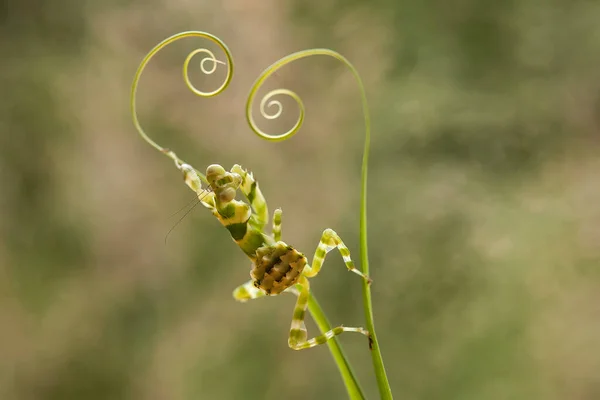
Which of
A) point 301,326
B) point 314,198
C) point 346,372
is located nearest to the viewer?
point 346,372

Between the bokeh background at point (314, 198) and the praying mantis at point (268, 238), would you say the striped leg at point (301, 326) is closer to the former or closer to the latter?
the praying mantis at point (268, 238)

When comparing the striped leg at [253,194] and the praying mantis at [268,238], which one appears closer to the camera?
the praying mantis at [268,238]

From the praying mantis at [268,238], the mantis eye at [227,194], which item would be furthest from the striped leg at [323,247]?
the mantis eye at [227,194]

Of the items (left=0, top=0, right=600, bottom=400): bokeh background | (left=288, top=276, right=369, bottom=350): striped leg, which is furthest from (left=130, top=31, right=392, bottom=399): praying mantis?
(left=0, top=0, right=600, bottom=400): bokeh background

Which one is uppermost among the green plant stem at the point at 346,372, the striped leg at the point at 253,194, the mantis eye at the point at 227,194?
the striped leg at the point at 253,194

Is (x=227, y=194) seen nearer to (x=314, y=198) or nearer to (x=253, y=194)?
(x=253, y=194)

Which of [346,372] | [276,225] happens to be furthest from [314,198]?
[346,372]
